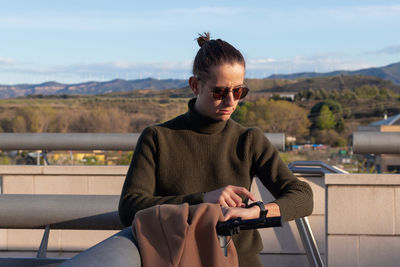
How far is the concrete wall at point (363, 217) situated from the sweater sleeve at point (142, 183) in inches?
73.8

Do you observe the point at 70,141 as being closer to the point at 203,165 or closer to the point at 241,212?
the point at 203,165

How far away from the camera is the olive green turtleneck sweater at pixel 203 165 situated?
2191mm

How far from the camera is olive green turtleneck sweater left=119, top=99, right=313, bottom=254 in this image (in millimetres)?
2191

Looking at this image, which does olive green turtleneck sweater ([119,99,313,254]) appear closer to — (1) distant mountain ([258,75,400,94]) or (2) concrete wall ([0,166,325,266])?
(2) concrete wall ([0,166,325,266])

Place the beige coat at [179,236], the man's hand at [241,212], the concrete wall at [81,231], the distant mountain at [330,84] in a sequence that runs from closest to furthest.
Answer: the beige coat at [179,236] → the man's hand at [241,212] → the concrete wall at [81,231] → the distant mountain at [330,84]

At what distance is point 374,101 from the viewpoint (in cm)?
12850

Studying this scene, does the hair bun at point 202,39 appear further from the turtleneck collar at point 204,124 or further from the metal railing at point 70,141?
the metal railing at point 70,141

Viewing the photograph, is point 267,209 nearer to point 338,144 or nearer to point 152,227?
point 152,227

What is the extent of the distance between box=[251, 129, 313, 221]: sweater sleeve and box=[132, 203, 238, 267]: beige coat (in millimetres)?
483

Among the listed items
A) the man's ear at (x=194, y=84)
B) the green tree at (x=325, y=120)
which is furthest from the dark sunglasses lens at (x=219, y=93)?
the green tree at (x=325, y=120)

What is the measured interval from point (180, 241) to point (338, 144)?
10213 centimetres

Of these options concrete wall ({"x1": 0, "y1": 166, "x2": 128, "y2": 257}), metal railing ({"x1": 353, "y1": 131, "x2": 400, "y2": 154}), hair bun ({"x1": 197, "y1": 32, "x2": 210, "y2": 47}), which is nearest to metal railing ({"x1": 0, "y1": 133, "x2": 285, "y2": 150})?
concrete wall ({"x1": 0, "y1": 166, "x2": 128, "y2": 257})

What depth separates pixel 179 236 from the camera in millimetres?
1770

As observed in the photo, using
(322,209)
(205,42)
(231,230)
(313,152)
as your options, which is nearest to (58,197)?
(205,42)
